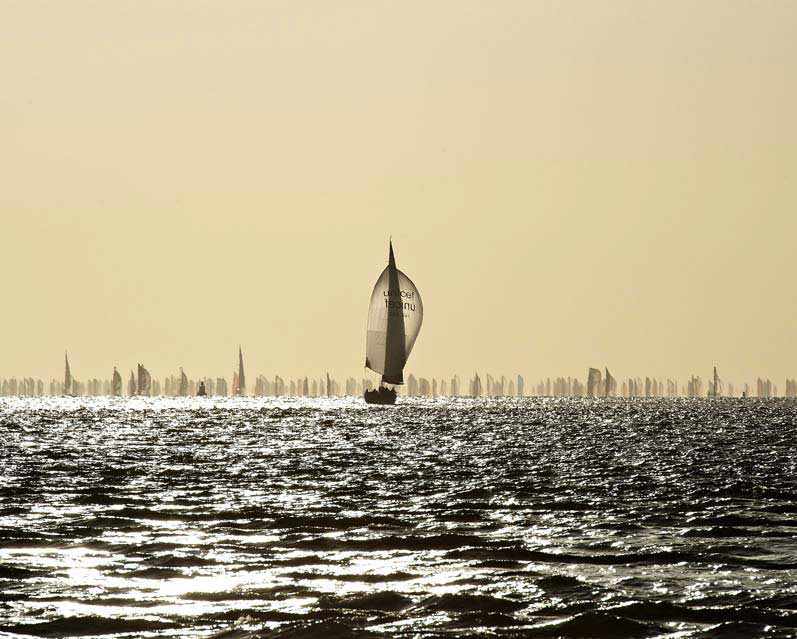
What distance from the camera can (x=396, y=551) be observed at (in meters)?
23.4

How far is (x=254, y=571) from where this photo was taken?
20906mm

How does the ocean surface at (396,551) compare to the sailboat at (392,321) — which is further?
the sailboat at (392,321)

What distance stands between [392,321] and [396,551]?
134 m

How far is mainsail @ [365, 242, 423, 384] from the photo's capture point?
518 ft

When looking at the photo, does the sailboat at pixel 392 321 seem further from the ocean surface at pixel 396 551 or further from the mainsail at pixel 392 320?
the ocean surface at pixel 396 551

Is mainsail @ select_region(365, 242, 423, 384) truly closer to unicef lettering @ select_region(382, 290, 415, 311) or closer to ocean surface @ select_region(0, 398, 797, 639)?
unicef lettering @ select_region(382, 290, 415, 311)

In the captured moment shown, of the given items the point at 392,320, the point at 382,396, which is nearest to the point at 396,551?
the point at 392,320

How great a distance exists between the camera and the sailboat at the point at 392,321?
157750 mm

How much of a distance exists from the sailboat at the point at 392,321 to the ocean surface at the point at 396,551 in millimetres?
108091

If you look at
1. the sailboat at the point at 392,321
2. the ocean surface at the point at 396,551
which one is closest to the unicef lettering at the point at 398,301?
the sailboat at the point at 392,321

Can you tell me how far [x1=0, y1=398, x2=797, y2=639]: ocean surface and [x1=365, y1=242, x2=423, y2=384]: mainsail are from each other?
10810 centimetres

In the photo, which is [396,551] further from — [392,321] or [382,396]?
[382,396]

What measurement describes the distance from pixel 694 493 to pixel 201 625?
2382 centimetres

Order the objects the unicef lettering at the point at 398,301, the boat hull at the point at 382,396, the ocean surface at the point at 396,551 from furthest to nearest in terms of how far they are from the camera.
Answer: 1. the boat hull at the point at 382,396
2. the unicef lettering at the point at 398,301
3. the ocean surface at the point at 396,551
